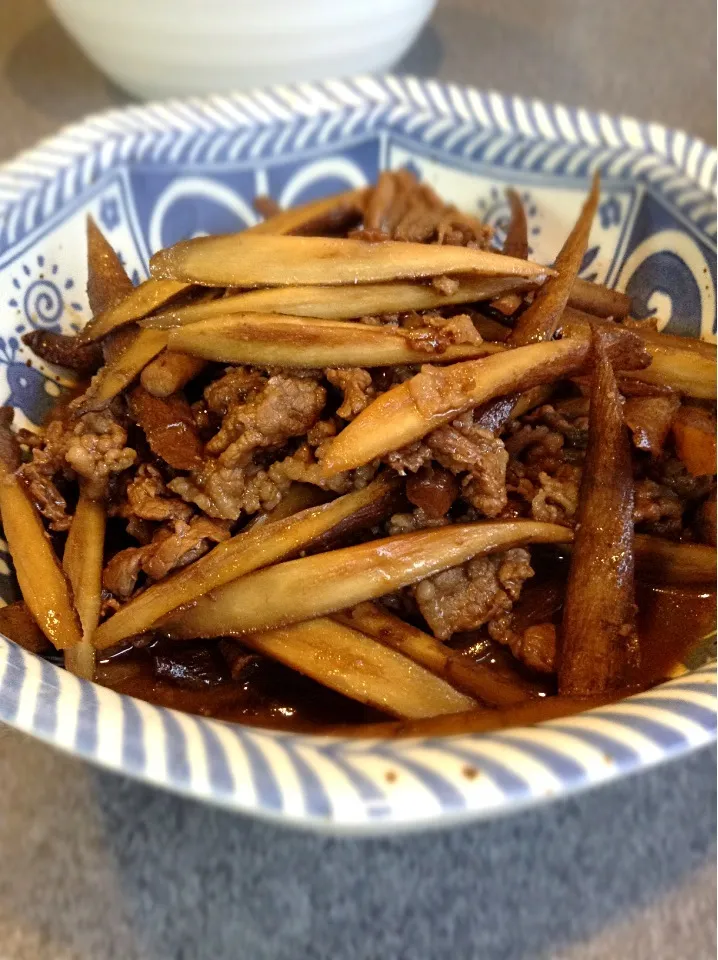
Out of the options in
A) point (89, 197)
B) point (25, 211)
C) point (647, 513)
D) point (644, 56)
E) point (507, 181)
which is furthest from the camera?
point (644, 56)

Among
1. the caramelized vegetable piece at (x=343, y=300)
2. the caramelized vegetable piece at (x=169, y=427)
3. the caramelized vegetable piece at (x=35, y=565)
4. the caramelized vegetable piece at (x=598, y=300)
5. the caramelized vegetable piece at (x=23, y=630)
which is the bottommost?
the caramelized vegetable piece at (x=23, y=630)

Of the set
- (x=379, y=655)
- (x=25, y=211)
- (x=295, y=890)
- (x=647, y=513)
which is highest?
(x=25, y=211)

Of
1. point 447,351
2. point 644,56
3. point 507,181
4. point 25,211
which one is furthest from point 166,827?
point 644,56

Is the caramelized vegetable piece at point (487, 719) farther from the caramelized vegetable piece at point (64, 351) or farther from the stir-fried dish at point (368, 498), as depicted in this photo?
the caramelized vegetable piece at point (64, 351)

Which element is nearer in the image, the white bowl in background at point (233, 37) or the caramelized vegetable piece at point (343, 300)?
the caramelized vegetable piece at point (343, 300)

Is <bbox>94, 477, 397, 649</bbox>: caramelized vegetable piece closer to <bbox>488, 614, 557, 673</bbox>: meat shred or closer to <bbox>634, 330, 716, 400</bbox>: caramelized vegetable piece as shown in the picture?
<bbox>488, 614, 557, 673</bbox>: meat shred

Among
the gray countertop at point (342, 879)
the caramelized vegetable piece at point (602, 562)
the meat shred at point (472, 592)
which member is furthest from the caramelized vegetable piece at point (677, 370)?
the gray countertop at point (342, 879)

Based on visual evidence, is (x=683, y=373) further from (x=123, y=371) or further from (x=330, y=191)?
(x=330, y=191)

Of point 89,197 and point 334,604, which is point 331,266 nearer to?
point 334,604
